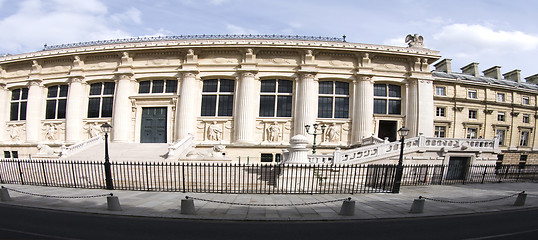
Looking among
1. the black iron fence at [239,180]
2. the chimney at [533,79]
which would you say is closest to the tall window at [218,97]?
the black iron fence at [239,180]

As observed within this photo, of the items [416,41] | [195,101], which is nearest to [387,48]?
[416,41]

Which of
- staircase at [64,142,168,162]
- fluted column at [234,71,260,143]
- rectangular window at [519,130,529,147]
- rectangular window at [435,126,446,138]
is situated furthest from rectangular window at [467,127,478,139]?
staircase at [64,142,168,162]

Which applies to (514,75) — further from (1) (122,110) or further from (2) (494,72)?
(1) (122,110)

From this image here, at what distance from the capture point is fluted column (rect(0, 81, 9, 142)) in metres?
31.3

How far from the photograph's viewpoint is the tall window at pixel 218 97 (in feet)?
88.5

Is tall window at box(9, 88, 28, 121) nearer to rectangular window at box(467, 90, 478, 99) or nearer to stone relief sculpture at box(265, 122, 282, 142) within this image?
stone relief sculpture at box(265, 122, 282, 142)

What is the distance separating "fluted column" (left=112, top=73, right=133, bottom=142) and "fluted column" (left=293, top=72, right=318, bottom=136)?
657 inches

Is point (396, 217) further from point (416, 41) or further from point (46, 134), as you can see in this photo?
point (46, 134)

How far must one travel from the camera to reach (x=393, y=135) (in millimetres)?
28016

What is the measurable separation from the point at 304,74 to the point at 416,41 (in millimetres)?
12863

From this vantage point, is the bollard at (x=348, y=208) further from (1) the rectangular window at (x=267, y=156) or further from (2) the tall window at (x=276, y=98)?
(2) the tall window at (x=276, y=98)

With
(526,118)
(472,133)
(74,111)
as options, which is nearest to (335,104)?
(472,133)

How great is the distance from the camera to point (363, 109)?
26.0 metres

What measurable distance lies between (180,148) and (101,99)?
46.2 ft
